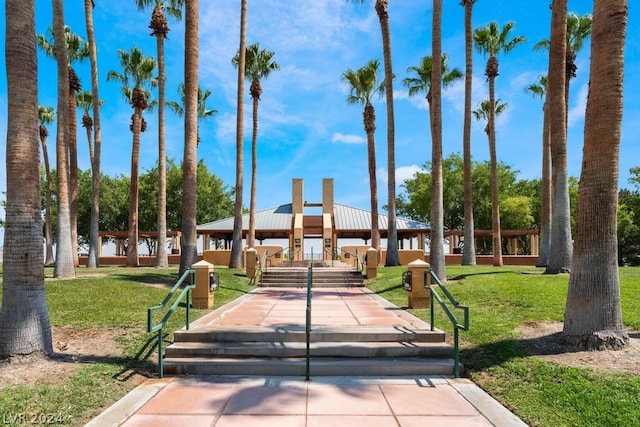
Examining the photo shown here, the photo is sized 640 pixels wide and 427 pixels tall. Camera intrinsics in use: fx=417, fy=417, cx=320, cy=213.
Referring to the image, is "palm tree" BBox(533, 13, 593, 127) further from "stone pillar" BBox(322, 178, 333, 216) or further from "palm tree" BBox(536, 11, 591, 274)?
"stone pillar" BBox(322, 178, 333, 216)

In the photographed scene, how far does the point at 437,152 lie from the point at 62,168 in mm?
13175

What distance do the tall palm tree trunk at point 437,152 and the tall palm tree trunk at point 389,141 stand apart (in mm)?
6126

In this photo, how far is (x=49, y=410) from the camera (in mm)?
4578

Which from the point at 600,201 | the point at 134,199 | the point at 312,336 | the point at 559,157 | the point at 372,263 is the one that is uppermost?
the point at 559,157

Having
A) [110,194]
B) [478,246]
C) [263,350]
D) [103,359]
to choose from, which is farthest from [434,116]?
[478,246]

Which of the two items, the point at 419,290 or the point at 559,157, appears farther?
the point at 559,157

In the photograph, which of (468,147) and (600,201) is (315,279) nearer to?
(468,147)

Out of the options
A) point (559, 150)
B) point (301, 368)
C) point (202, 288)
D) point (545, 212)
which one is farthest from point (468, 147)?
point (301, 368)

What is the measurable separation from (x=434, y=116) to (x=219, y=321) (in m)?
10.7

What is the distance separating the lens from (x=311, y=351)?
6.58m

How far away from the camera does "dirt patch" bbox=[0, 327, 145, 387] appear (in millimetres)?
5395

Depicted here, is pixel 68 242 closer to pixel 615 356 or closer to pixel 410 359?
pixel 410 359

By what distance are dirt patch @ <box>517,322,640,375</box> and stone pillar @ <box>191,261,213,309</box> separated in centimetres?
675

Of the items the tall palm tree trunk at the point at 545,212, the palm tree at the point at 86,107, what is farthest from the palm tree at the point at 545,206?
the palm tree at the point at 86,107
